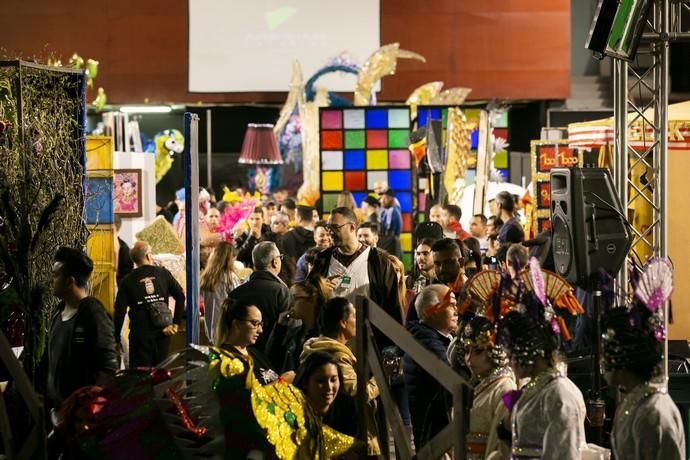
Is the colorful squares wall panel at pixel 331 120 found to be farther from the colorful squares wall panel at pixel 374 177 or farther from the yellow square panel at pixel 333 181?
the colorful squares wall panel at pixel 374 177

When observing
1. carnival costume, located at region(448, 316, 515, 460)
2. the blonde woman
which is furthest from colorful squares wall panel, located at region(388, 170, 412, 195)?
carnival costume, located at region(448, 316, 515, 460)

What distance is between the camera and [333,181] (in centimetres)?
1516

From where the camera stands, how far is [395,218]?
1347 centimetres

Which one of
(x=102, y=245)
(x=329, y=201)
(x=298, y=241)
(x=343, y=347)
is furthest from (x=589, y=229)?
(x=329, y=201)

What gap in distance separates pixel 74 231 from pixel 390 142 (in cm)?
768

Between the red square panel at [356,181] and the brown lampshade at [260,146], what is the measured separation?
4.13 m

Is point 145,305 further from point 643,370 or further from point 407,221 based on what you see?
point 407,221

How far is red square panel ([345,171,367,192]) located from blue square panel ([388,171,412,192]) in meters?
0.29

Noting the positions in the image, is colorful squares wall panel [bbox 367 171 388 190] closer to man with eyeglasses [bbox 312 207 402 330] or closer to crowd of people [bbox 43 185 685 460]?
crowd of people [bbox 43 185 685 460]

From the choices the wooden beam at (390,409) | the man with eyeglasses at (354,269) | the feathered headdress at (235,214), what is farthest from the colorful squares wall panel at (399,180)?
the wooden beam at (390,409)

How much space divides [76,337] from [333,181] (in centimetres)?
960

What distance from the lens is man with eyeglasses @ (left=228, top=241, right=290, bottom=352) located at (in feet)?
24.1

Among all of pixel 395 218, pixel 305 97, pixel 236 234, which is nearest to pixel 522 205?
pixel 395 218

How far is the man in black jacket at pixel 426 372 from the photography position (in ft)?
18.7
